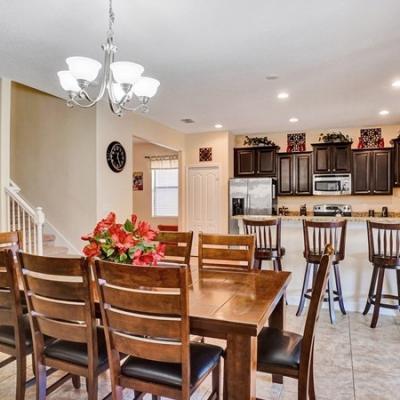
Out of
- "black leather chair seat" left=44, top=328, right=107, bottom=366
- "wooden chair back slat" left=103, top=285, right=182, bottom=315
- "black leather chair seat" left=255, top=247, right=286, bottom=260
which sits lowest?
"black leather chair seat" left=44, top=328, right=107, bottom=366

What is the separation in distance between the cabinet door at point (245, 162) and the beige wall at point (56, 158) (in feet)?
11.2

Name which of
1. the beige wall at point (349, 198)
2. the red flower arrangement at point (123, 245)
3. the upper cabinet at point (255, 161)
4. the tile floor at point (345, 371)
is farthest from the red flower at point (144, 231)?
the beige wall at point (349, 198)

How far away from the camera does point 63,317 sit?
5.56 feet

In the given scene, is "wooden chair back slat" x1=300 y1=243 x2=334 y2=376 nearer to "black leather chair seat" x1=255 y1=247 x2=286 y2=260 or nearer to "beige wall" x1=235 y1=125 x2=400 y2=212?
"black leather chair seat" x1=255 y1=247 x2=286 y2=260

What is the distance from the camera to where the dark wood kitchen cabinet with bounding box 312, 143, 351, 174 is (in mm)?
6652

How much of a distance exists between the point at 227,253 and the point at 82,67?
1.71 metres

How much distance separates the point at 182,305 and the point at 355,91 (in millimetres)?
4206

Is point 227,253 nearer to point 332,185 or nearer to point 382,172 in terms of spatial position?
point 332,185

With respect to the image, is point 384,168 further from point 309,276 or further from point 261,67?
point 261,67

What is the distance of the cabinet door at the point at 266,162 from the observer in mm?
7109

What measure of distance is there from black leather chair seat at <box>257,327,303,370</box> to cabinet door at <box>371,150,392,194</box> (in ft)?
17.8

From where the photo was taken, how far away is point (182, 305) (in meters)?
1.41

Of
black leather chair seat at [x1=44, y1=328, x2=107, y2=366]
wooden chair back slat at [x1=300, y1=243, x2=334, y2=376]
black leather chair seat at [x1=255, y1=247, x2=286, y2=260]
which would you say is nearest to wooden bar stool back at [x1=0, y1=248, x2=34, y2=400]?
black leather chair seat at [x1=44, y1=328, x2=107, y2=366]

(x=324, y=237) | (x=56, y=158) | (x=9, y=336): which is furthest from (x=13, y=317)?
(x=56, y=158)
